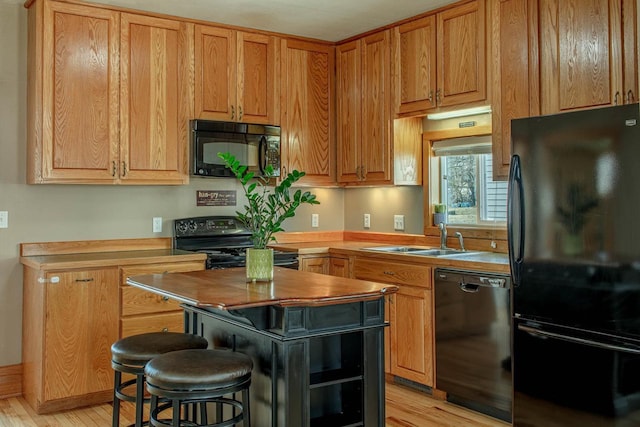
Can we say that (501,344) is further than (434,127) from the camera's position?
No

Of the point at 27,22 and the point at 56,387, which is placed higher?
the point at 27,22

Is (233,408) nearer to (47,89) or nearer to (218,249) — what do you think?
(218,249)

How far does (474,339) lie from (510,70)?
1525 millimetres

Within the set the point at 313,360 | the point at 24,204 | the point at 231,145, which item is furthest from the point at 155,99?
the point at 313,360

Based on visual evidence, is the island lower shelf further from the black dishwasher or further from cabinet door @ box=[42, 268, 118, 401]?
cabinet door @ box=[42, 268, 118, 401]

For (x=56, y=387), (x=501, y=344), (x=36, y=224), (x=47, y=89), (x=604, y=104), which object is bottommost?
(x=56, y=387)

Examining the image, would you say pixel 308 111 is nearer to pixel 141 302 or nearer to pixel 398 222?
pixel 398 222

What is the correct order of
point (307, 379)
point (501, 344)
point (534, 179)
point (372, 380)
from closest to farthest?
point (307, 379) < point (372, 380) < point (534, 179) < point (501, 344)

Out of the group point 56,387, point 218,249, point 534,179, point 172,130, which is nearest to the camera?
point 534,179

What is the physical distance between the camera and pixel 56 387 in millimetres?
3506

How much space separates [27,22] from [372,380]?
3.17 metres

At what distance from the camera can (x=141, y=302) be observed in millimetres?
3723

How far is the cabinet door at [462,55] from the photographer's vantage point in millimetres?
3680

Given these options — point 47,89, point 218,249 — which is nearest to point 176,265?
point 218,249
